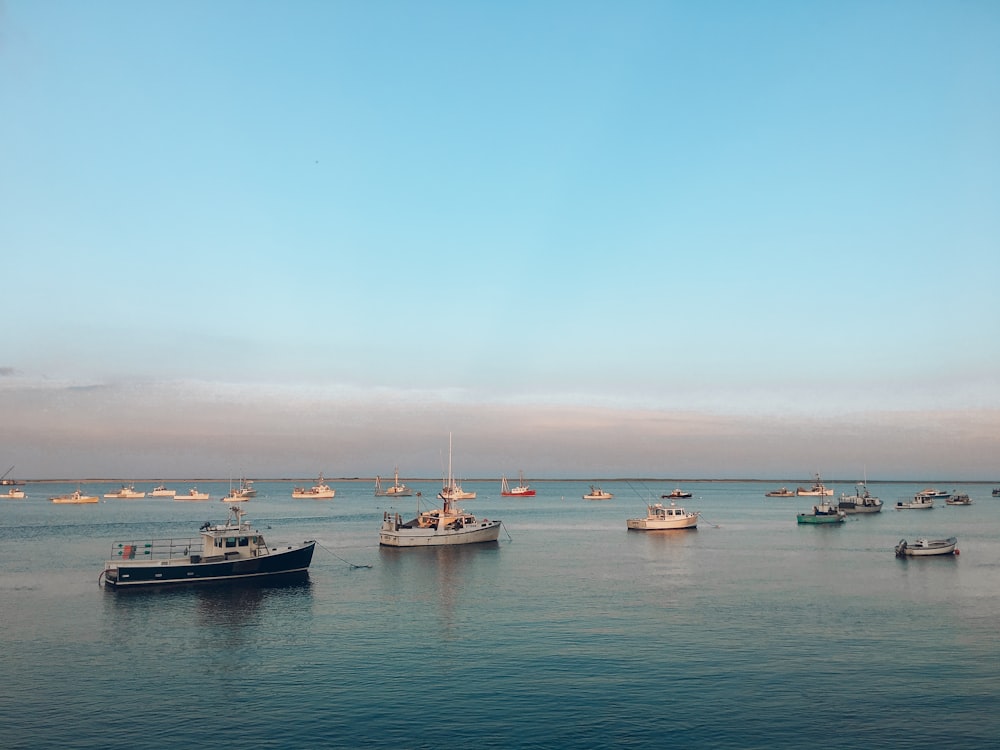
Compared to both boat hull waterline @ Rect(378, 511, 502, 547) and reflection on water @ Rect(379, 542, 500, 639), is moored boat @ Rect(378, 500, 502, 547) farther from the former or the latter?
reflection on water @ Rect(379, 542, 500, 639)

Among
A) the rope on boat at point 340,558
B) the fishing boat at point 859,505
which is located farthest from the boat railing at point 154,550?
the fishing boat at point 859,505

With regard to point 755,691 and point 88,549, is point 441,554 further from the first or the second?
point 755,691

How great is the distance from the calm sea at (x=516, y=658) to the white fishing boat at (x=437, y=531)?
52.5ft

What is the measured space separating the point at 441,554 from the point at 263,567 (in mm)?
30163

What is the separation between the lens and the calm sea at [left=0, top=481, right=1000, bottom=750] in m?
35.2

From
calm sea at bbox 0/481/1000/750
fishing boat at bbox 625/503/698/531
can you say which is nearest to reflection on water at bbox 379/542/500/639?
calm sea at bbox 0/481/1000/750

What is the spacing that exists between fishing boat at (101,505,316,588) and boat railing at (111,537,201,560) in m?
0.25

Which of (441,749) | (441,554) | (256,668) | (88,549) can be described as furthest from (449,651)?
(88,549)

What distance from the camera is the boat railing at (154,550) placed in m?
76.6

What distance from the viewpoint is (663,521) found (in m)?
140

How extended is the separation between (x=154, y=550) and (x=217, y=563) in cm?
3872

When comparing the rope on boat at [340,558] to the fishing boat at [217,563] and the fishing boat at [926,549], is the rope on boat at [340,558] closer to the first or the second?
the fishing boat at [217,563]

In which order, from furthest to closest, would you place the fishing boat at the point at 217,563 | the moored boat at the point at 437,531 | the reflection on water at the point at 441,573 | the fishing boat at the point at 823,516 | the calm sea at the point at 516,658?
the fishing boat at the point at 823,516
the moored boat at the point at 437,531
the fishing boat at the point at 217,563
the reflection on water at the point at 441,573
the calm sea at the point at 516,658

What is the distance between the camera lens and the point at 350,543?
121 m
